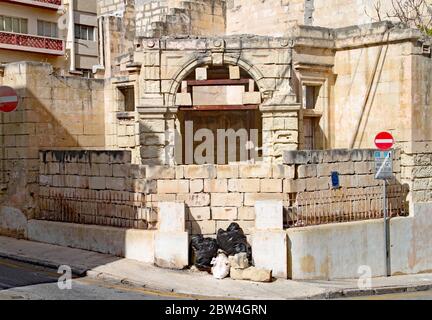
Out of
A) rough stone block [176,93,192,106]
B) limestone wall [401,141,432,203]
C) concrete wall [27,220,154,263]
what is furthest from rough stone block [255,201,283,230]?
limestone wall [401,141,432,203]

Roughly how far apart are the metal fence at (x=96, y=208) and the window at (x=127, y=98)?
384 centimetres

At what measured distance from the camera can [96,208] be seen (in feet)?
49.0

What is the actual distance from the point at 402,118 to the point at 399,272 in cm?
372

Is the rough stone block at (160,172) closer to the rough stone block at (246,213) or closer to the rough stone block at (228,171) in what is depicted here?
the rough stone block at (228,171)

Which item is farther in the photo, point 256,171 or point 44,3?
point 44,3

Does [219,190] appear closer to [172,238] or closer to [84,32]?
[172,238]

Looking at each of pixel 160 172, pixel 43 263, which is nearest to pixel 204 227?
pixel 160 172

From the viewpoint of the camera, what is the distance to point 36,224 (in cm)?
1599

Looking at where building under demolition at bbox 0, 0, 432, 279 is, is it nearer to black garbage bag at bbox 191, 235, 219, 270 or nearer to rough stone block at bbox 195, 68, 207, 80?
rough stone block at bbox 195, 68, 207, 80

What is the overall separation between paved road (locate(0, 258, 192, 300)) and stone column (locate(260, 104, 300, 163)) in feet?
18.7

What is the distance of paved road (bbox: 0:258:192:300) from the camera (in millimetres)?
10867

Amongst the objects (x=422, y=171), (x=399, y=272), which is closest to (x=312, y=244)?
(x=399, y=272)

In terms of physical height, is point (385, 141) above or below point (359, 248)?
above

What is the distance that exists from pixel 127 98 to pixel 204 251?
7.29 metres
